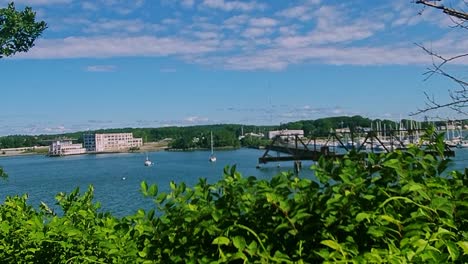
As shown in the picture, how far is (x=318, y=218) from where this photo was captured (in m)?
1.80

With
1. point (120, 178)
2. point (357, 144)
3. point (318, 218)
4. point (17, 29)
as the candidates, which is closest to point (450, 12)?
point (318, 218)

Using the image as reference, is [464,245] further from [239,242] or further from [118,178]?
[118,178]

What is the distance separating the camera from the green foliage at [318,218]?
63.2 inches

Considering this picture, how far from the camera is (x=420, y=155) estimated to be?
77.5 inches

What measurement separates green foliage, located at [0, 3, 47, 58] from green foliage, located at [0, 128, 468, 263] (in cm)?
451

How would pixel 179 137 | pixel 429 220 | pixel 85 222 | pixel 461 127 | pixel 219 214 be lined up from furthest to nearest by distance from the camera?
pixel 179 137
pixel 461 127
pixel 85 222
pixel 219 214
pixel 429 220

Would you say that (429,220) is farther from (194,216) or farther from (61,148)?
A: (61,148)

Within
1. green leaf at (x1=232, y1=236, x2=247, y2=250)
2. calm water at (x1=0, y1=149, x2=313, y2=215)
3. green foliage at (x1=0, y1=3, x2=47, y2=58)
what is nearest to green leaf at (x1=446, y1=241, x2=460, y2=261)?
green leaf at (x1=232, y1=236, x2=247, y2=250)

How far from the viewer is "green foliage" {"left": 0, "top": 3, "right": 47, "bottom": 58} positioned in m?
5.97

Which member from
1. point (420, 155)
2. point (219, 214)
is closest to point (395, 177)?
point (420, 155)

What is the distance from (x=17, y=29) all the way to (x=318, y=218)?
5304mm

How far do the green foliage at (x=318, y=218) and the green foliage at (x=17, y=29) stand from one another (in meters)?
4.51

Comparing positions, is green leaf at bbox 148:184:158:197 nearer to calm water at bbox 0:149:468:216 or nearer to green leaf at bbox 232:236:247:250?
calm water at bbox 0:149:468:216

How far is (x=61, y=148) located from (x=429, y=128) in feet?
671
